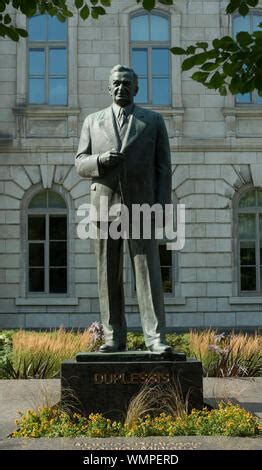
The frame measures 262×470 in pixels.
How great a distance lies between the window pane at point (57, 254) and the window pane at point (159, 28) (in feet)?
20.7

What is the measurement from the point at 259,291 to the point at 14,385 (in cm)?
1281

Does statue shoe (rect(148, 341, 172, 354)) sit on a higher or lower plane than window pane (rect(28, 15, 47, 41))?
lower

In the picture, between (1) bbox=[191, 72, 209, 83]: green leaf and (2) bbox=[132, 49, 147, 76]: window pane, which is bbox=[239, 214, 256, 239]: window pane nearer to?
(2) bbox=[132, 49, 147, 76]: window pane

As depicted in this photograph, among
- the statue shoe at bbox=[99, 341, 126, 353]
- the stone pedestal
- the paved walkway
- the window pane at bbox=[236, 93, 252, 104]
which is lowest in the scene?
the paved walkway

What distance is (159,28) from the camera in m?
20.1

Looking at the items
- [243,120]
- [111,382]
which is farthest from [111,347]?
[243,120]

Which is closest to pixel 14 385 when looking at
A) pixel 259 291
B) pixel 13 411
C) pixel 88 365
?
pixel 13 411

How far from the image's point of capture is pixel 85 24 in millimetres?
19656

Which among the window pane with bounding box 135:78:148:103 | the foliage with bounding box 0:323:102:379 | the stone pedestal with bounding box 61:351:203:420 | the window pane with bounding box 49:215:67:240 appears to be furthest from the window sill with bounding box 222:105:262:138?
the stone pedestal with bounding box 61:351:203:420

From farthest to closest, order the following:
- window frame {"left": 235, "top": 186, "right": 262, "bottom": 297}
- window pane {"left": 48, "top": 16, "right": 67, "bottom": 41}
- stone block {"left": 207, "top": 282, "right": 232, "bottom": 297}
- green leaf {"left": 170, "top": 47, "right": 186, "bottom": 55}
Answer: window pane {"left": 48, "top": 16, "right": 67, "bottom": 41} < window frame {"left": 235, "top": 186, "right": 262, "bottom": 297} < stone block {"left": 207, "top": 282, "right": 232, "bottom": 297} < green leaf {"left": 170, "top": 47, "right": 186, "bottom": 55}

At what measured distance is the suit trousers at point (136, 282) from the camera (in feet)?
21.5

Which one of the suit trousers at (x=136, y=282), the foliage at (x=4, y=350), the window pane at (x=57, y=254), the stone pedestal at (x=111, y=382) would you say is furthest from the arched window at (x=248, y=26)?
the stone pedestal at (x=111, y=382)

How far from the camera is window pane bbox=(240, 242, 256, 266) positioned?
1962 cm

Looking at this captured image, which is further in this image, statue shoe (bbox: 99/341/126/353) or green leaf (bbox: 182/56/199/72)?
green leaf (bbox: 182/56/199/72)
